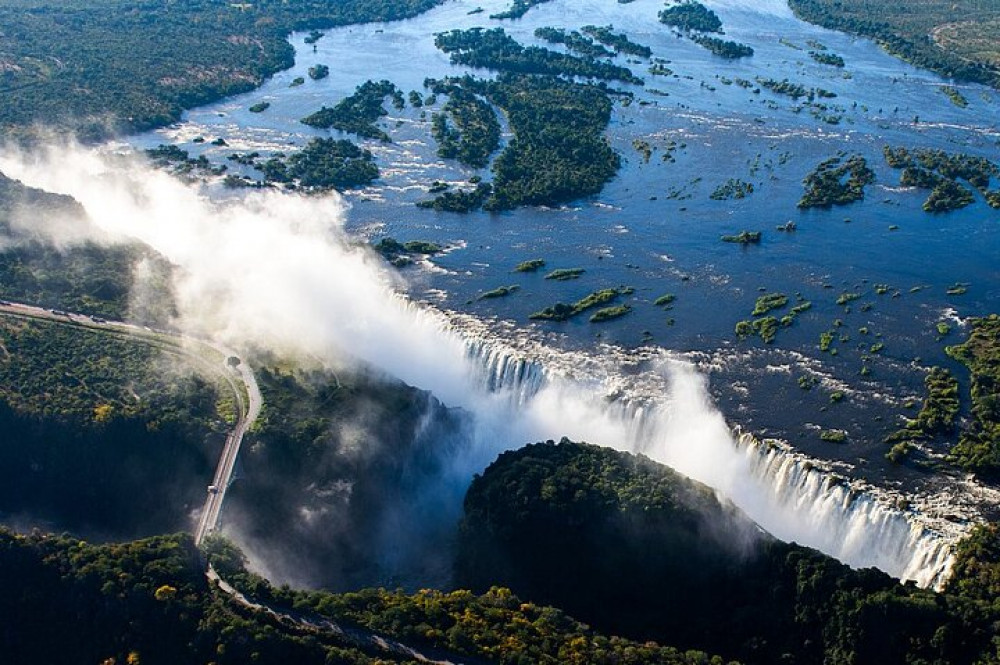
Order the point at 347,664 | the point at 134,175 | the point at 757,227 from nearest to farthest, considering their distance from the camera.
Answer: the point at 347,664 → the point at 757,227 → the point at 134,175

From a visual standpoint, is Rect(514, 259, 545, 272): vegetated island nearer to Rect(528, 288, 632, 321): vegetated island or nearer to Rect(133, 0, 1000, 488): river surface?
Rect(133, 0, 1000, 488): river surface

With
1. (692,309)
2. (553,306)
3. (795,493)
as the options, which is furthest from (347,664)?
(692,309)

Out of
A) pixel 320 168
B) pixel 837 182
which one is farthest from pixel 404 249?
pixel 837 182

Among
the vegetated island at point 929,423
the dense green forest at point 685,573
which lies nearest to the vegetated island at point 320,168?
the dense green forest at point 685,573

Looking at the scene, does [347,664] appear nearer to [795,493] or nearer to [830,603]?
[830,603]

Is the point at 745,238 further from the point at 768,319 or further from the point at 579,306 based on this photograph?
the point at 579,306

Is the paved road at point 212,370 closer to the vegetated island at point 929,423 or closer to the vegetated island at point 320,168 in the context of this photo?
the vegetated island at point 320,168

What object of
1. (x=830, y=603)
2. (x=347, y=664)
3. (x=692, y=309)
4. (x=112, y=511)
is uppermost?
(x=692, y=309)
